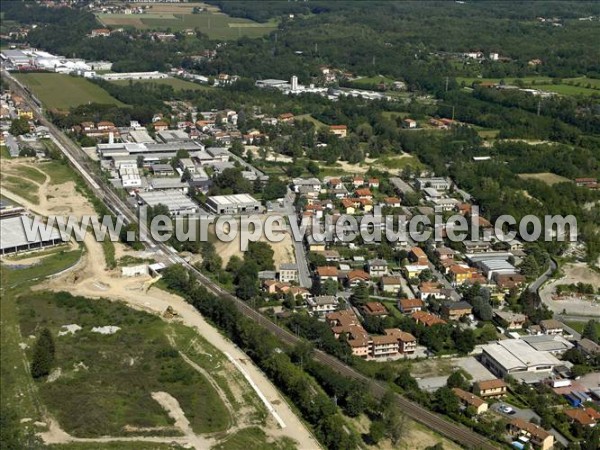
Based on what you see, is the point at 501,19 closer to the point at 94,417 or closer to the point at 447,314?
the point at 447,314

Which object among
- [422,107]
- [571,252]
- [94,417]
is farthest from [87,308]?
[422,107]

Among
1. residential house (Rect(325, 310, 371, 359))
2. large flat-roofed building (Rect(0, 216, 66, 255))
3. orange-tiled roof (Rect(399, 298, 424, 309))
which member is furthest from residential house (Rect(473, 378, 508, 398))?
large flat-roofed building (Rect(0, 216, 66, 255))

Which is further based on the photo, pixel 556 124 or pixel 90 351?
pixel 556 124

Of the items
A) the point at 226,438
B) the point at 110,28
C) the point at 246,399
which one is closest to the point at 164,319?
the point at 246,399

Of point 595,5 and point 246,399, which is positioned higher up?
point 595,5

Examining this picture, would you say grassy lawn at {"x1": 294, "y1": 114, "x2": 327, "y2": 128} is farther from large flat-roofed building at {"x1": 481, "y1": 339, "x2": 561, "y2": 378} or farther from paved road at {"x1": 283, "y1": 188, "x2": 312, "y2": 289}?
large flat-roofed building at {"x1": 481, "y1": 339, "x2": 561, "y2": 378}

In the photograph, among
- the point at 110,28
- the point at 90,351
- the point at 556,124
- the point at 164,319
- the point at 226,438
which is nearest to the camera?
the point at 226,438

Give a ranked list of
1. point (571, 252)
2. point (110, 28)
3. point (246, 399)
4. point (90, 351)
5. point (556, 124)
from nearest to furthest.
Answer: point (246, 399), point (90, 351), point (571, 252), point (556, 124), point (110, 28)
